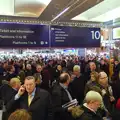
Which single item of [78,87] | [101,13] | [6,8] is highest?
[101,13]

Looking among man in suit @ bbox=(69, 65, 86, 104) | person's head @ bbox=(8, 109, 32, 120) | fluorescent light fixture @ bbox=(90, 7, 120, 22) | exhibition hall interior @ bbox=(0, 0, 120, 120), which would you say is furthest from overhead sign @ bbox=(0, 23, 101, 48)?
person's head @ bbox=(8, 109, 32, 120)

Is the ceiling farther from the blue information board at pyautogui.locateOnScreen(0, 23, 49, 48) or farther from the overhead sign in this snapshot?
the blue information board at pyautogui.locateOnScreen(0, 23, 49, 48)

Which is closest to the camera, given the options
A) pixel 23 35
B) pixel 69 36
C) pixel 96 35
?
pixel 23 35

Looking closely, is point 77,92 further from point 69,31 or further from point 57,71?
point 57,71

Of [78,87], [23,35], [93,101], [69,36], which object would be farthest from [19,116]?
[69,36]

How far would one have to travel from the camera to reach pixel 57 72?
9.59 m

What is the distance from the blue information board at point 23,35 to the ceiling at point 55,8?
1058mm

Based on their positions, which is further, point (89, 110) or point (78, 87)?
point (78, 87)

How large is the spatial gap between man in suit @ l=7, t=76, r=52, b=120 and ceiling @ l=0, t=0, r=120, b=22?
14.2ft

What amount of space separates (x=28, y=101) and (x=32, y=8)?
6040 millimetres

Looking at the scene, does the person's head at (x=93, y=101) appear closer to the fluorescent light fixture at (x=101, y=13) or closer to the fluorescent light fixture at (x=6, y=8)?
the fluorescent light fixture at (x=6, y=8)

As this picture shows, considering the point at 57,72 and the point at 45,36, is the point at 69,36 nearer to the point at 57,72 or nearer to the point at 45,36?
the point at 45,36

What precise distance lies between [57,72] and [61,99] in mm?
5317

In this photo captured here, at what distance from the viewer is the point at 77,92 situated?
5.60m
